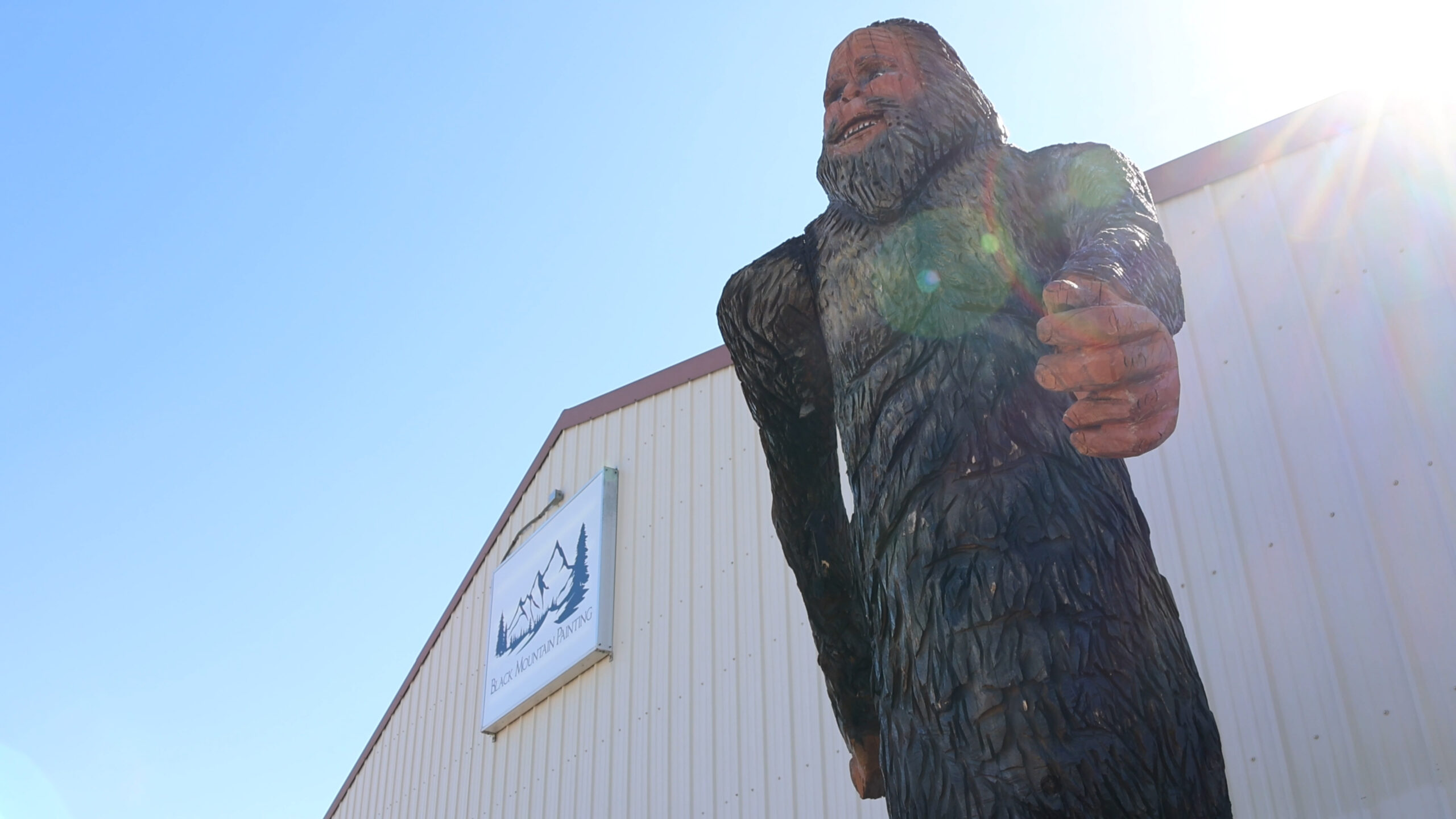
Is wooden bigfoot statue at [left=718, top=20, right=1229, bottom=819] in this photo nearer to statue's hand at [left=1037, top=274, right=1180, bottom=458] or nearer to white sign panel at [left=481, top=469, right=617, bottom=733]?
statue's hand at [left=1037, top=274, right=1180, bottom=458]

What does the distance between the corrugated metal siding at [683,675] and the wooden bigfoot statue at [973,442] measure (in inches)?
124

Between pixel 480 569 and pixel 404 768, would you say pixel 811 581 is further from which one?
pixel 404 768

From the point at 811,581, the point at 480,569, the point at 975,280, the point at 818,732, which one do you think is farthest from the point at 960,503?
the point at 480,569

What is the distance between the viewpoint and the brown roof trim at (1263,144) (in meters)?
4.43

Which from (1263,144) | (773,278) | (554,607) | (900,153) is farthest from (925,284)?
(554,607)

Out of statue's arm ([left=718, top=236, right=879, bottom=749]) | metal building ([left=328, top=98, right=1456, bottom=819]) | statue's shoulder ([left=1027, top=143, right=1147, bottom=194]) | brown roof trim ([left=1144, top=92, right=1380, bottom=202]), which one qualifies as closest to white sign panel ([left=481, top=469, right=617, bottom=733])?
metal building ([left=328, top=98, right=1456, bottom=819])

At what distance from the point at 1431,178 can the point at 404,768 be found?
7643 mm

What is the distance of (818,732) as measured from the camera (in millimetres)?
5441

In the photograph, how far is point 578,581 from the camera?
7391 mm

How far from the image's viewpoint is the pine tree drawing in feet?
23.9

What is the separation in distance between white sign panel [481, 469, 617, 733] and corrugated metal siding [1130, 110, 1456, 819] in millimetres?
3422

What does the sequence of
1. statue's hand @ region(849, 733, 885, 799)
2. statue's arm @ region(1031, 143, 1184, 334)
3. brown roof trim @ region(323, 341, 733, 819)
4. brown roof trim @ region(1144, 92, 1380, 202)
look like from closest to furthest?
statue's arm @ region(1031, 143, 1184, 334)
statue's hand @ region(849, 733, 885, 799)
brown roof trim @ region(1144, 92, 1380, 202)
brown roof trim @ region(323, 341, 733, 819)

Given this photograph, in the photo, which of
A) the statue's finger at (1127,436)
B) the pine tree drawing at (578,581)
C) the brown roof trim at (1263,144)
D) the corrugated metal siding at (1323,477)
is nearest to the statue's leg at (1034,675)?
the statue's finger at (1127,436)

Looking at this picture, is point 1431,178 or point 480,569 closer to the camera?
point 1431,178
